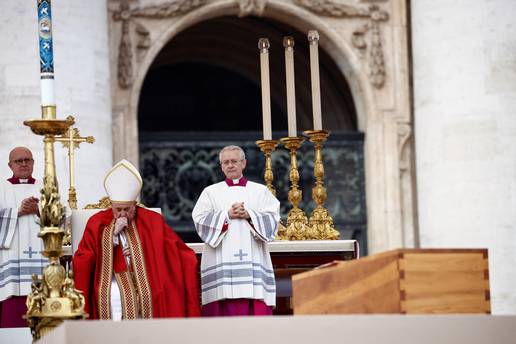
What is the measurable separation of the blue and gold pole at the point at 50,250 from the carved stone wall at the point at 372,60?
29.6ft

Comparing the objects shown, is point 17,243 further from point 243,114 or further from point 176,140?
point 243,114

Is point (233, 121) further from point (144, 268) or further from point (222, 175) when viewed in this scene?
point (144, 268)

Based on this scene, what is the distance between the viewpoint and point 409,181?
20328 mm

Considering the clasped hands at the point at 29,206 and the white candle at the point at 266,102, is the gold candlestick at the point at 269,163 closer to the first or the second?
the white candle at the point at 266,102

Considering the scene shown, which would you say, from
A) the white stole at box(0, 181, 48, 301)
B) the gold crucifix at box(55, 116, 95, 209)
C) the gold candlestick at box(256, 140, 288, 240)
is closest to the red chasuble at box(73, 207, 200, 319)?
the white stole at box(0, 181, 48, 301)

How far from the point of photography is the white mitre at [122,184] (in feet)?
41.3

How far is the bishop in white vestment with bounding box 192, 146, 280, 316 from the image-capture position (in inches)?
525

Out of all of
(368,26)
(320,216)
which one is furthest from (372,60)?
(320,216)

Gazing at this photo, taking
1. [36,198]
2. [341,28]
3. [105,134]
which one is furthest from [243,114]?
[36,198]

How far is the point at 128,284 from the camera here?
499 inches

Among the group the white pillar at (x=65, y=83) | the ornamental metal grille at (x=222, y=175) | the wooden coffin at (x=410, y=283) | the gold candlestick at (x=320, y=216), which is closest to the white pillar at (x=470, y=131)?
the ornamental metal grille at (x=222, y=175)

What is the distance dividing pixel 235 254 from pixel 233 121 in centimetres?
1434

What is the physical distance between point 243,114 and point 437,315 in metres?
17.9

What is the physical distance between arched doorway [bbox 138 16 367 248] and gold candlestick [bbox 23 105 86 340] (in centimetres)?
929
